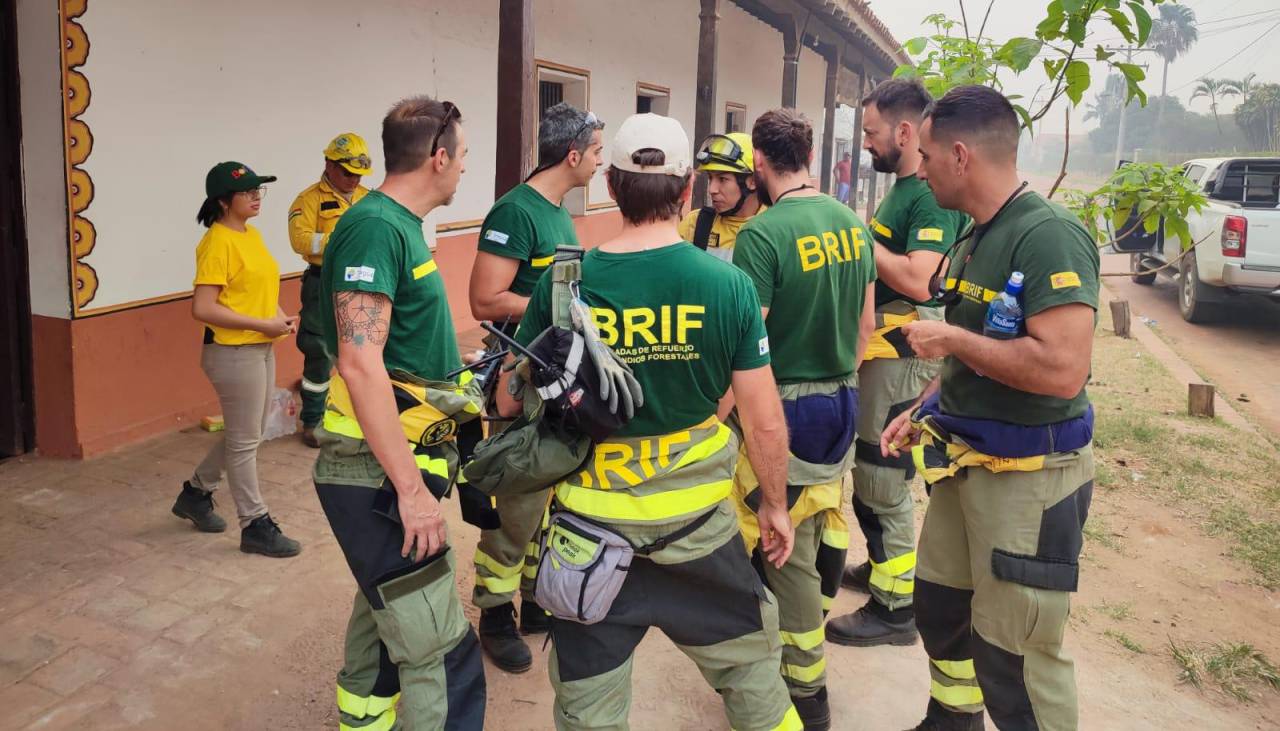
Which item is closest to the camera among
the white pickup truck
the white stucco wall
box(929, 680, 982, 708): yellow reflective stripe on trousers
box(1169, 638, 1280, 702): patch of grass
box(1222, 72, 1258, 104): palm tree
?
box(929, 680, 982, 708): yellow reflective stripe on trousers

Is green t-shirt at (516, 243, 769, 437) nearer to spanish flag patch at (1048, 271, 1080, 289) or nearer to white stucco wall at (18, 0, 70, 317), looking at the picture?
spanish flag patch at (1048, 271, 1080, 289)

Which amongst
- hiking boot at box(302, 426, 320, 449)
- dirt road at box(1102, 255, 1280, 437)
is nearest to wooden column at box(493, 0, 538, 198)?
hiking boot at box(302, 426, 320, 449)

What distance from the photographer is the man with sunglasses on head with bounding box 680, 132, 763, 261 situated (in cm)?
345

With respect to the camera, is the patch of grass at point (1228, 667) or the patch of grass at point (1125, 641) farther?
the patch of grass at point (1125, 641)

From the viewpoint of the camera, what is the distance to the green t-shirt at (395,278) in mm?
2219

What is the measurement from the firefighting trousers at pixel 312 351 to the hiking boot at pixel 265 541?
4.92ft

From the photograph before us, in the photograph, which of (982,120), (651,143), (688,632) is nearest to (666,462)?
(688,632)

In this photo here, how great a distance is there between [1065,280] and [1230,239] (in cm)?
964

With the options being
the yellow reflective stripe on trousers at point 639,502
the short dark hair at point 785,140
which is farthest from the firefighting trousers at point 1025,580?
the short dark hair at point 785,140

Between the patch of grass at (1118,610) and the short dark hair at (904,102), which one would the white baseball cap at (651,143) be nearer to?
the short dark hair at (904,102)

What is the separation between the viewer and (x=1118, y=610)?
393cm

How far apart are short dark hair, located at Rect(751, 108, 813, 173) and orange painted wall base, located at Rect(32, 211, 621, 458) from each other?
3.74 metres

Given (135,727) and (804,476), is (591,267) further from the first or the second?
(135,727)

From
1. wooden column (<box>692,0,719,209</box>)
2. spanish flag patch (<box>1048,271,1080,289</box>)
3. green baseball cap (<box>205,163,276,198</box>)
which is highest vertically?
wooden column (<box>692,0,719,209</box>)
